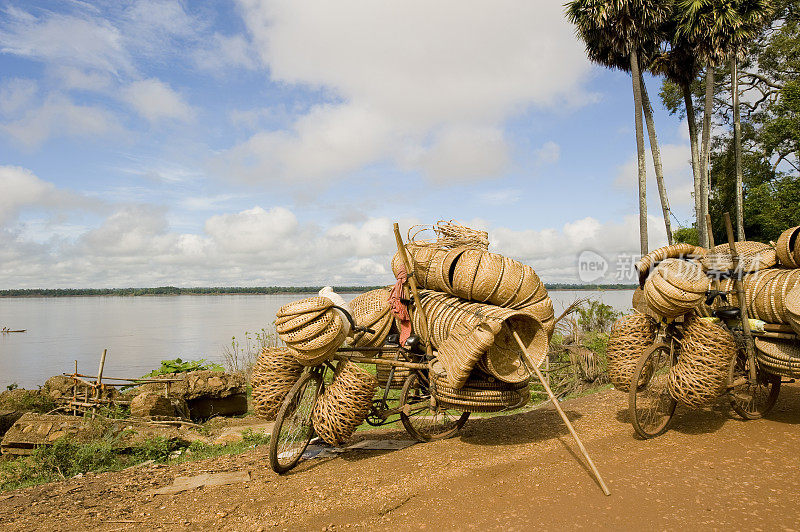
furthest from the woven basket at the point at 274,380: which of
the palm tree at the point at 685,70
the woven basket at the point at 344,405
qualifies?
the palm tree at the point at 685,70

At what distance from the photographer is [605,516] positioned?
11.1 feet

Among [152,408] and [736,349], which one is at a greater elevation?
[736,349]

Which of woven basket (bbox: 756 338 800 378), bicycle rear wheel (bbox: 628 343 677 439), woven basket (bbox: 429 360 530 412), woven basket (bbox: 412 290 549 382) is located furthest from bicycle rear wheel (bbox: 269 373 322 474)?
woven basket (bbox: 756 338 800 378)

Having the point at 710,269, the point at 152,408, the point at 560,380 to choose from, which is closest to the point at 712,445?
the point at 710,269

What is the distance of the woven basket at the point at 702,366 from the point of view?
15.5 feet

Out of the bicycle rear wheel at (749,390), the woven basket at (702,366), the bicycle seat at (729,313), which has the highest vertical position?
the bicycle seat at (729,313)

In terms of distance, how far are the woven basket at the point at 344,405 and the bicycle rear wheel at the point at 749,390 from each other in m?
3.43

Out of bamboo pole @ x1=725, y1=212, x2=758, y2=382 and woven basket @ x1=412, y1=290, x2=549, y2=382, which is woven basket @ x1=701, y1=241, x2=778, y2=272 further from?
woven basket @ x1=412, y1=290, x2=549, y2=382

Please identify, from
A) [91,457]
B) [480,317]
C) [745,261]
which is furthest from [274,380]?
[745,261]

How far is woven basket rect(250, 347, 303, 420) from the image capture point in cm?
476

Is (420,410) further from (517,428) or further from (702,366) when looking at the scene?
(702,366)

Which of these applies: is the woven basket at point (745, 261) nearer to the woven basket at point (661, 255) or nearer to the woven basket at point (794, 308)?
the woven basket at point (661, 255)

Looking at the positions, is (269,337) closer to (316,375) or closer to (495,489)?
(316,375)

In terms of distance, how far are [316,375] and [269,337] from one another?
10722 mm
